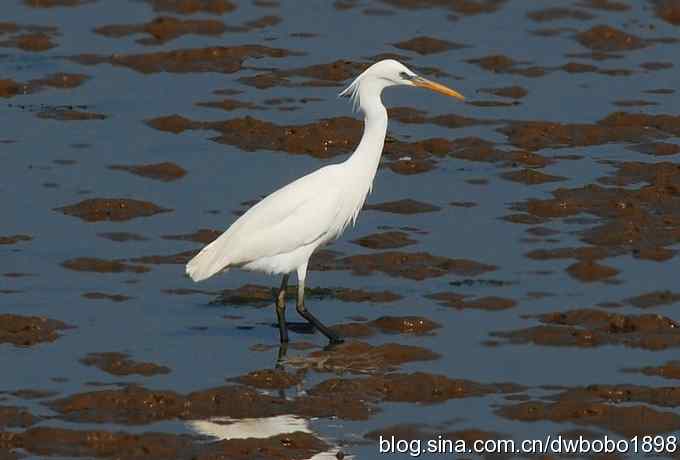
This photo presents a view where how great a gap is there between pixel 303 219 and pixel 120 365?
1.90 metres

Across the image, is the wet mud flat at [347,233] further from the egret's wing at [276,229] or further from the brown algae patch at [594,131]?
the egret's wing at [276,229]

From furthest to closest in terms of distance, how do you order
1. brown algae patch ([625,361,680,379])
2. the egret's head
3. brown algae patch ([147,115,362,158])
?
brown algae patch ([147,115,362,158])
the egret's head
brown algae patch ([625,361,680,379])

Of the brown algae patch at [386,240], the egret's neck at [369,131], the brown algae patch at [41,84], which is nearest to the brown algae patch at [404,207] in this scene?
the brown algae patch at [386,240]

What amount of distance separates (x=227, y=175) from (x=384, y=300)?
160 inches

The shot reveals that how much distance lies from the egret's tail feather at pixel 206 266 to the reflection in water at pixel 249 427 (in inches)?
77.2

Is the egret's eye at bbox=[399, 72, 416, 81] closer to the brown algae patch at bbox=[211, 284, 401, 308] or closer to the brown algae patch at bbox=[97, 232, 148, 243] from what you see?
the brown algae patch at bbox=[211, 284, 401, 308]

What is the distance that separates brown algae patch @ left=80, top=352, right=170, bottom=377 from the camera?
563 inches

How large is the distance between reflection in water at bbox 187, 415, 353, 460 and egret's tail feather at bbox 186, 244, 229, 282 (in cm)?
196

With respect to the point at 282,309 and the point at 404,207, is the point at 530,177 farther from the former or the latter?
the point at 282,309

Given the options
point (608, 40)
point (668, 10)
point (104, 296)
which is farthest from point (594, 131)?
point (104, 296)

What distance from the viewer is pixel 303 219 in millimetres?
15219

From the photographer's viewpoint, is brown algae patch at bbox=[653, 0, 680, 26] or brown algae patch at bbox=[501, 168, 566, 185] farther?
brown algae patch at bbox=[653, 0, 680, 26]

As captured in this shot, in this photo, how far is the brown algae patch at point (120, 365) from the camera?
563 inches

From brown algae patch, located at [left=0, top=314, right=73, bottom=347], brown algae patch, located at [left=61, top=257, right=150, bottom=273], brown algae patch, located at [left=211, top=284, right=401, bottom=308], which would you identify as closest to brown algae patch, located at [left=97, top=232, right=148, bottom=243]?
brown algae patch, located at [left=61, top=257, right=150, bottom=273]
